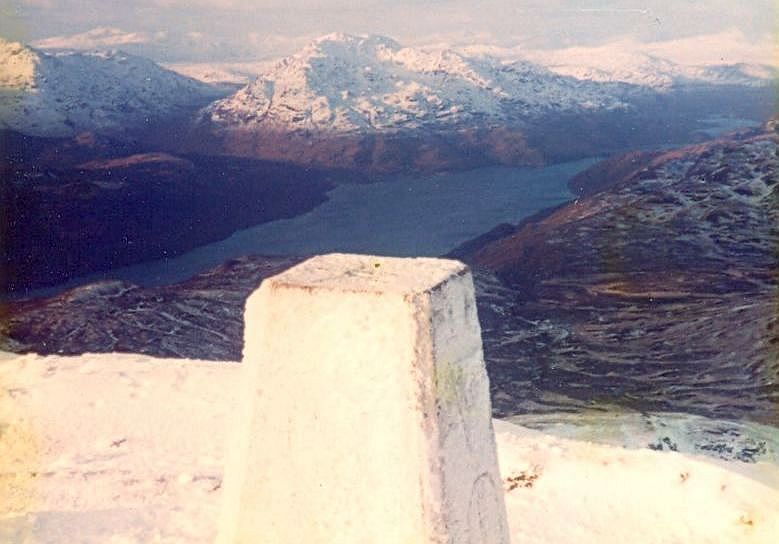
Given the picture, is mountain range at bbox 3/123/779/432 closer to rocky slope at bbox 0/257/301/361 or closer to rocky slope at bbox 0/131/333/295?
rocky slope at bbox 0/257/301/361

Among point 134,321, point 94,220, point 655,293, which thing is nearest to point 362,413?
point 134,321

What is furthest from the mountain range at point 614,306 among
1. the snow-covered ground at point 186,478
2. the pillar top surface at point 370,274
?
the pillar top surface at point 370,274

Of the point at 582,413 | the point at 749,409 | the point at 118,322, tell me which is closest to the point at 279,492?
the point at 582,413

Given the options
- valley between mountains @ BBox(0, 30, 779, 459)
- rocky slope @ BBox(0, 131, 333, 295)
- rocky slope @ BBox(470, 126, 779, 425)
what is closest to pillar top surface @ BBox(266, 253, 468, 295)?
valley between mountains @ BBox(0, 30, 779, 459)

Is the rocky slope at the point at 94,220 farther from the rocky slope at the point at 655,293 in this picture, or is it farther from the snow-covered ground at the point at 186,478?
the snow-covered ground at the point at 186,478

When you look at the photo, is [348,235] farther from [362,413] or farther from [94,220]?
[362,413]

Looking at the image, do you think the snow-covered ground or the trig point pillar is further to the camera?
the snow-covered ground

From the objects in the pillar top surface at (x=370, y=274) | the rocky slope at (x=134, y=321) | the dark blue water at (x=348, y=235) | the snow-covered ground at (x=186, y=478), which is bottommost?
the dark blue water at (x=348, y=235)
